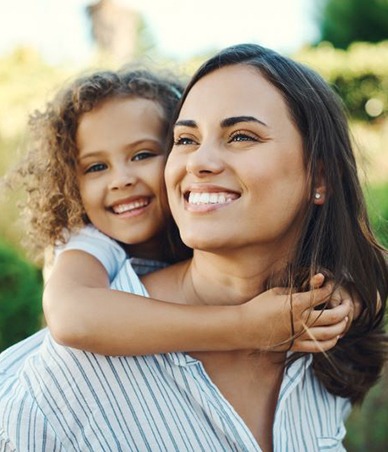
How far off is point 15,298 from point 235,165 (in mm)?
3956

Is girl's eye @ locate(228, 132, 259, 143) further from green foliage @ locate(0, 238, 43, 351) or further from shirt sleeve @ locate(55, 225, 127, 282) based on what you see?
green foliage @ locate(0, 238, 43, 351)

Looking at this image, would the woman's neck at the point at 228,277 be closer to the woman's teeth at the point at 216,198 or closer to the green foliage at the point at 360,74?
the woman's teeth at the point at 216,198

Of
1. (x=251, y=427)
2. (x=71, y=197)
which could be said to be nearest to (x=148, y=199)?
(x=71, y=197)

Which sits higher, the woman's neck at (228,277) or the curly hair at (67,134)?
the curly hair at (67,134)

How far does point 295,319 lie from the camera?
7.96 feet

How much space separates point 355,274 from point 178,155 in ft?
2.61

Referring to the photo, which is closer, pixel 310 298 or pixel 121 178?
pixel 310 298

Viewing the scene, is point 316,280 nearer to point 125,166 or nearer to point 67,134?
point 125,166

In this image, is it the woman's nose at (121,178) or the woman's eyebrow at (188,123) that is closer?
the woman's eyebrow at (188,123)

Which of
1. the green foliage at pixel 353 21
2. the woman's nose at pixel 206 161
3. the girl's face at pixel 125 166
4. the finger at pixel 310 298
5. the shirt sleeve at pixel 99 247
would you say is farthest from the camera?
the green foliage at pixel 353 21

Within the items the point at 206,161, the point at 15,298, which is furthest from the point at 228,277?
the point at 15,298

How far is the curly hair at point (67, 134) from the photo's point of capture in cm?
303

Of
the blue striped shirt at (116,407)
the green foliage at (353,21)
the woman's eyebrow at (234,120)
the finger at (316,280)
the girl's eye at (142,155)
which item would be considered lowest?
the blue striped shirt at (116,407)

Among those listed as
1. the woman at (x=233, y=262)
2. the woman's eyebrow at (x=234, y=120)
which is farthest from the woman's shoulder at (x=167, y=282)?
the woman's eyebrow at (x=234, y=120)
